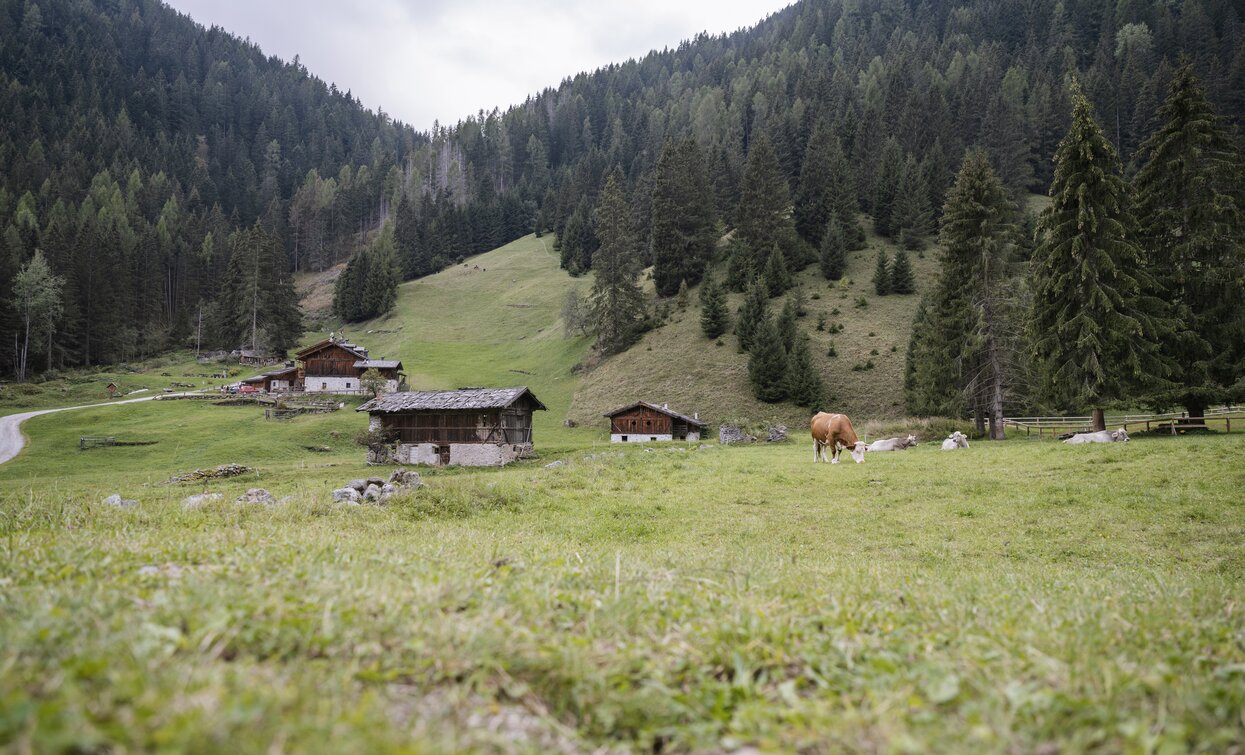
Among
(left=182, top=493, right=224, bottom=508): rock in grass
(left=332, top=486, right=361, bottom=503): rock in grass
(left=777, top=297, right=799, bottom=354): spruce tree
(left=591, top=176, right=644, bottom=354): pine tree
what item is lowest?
(left=332, top=486, right=361, bottom=503): rock in grass

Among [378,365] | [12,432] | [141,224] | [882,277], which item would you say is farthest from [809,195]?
[141,224]

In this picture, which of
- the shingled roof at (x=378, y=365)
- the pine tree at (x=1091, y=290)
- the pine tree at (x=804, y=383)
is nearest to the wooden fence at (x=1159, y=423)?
the pine tree at (x=1091, y=290)

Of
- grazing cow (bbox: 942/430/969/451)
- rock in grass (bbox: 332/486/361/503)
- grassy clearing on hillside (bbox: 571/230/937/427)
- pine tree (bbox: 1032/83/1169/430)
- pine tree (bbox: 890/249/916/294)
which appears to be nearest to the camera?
rock in grass (bbox: 332/486/361/503)

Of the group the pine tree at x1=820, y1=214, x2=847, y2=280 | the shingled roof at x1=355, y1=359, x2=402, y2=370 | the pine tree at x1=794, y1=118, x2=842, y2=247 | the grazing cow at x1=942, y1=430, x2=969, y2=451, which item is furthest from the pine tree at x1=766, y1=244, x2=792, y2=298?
the shingled roof at x1=355, y1=359, x2=402, y2=370

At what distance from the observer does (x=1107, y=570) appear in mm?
9984

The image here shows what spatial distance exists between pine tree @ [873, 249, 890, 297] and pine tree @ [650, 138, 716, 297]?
21890 mm

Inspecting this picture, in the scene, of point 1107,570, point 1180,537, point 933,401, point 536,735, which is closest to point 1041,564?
point 1107,570

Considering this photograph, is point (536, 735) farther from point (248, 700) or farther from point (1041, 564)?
point (1041, 564)

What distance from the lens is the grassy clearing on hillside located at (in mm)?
55750

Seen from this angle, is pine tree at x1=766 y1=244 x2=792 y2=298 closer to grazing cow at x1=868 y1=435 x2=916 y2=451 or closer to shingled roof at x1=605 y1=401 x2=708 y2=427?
shingled roof at x1=605 y1=401 x2=708 y2=427

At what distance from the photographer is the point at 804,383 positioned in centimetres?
5547

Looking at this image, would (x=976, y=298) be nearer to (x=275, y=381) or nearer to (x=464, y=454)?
(x=464, y=454)

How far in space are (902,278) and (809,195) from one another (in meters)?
23.8

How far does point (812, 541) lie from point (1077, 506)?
8705 millimetres
